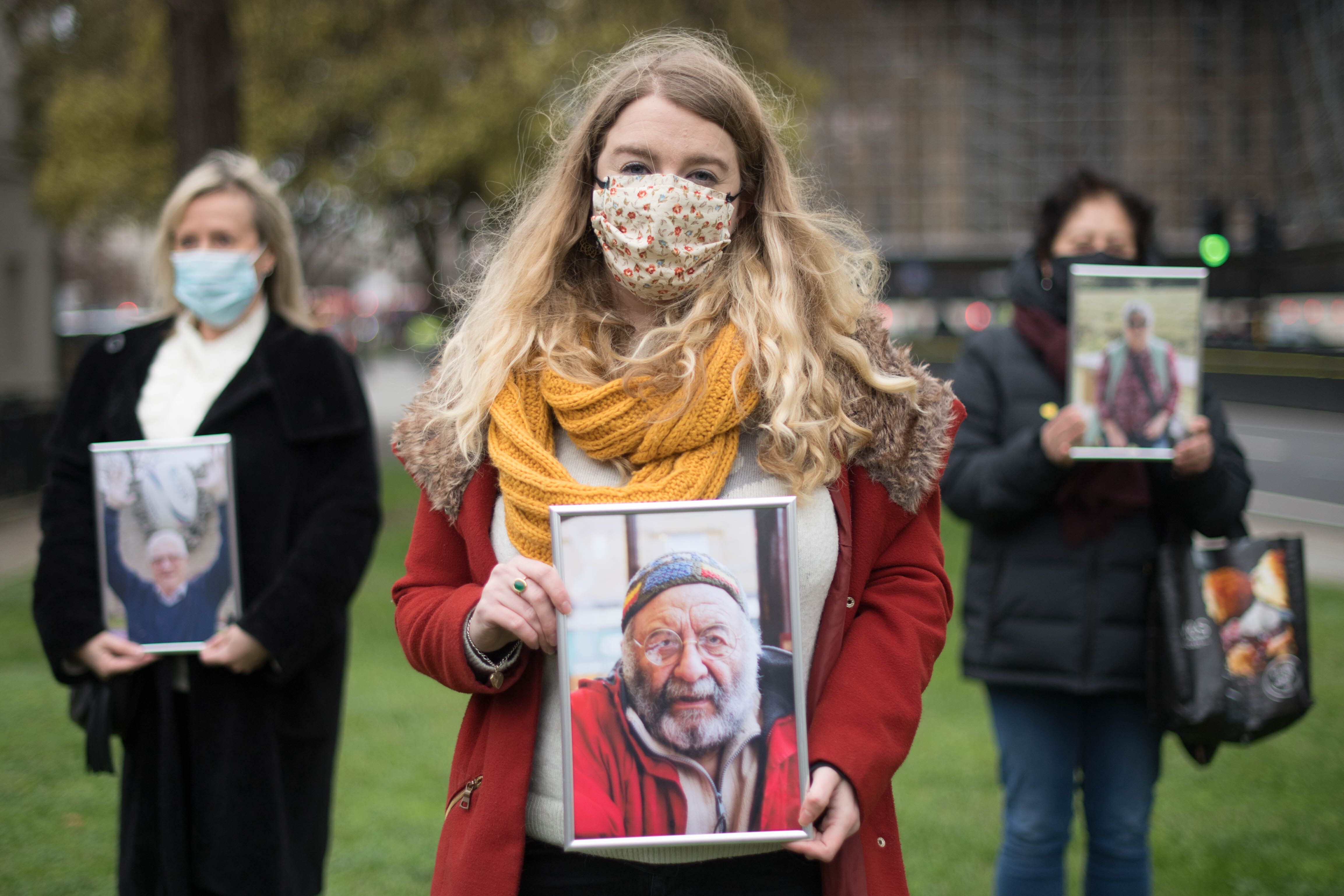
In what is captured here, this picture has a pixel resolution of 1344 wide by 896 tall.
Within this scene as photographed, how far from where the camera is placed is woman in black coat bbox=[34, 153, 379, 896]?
3.04 m

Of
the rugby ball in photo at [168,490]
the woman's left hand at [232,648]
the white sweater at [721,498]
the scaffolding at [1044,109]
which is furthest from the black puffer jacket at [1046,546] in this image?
the scaffolding at [1044,109]

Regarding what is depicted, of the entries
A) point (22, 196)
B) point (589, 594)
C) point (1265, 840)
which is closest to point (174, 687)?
point (589, 594)

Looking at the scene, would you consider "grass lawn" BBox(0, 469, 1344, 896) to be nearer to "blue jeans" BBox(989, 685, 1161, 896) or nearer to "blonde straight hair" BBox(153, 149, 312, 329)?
"blue jeans" BBox(989, 685, 1161, 896)

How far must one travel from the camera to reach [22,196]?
61.1 ft

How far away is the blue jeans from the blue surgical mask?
238 centimetres

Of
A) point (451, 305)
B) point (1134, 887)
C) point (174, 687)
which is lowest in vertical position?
point (1134, 887)

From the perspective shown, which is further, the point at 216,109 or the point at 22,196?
the point at 22,196

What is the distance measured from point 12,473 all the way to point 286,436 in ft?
39.1

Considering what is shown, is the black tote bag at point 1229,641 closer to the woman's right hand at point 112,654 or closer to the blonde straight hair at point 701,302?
the blonde straight hair at point 701,302

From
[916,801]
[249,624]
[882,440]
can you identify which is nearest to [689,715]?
[882,440]

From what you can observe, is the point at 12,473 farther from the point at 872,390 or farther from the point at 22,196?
the point at 872,390

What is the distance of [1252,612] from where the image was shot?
10.3ft

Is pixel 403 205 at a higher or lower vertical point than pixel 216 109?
higher

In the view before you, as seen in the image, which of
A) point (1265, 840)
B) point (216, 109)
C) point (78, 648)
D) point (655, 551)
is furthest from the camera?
point (216, 109)
